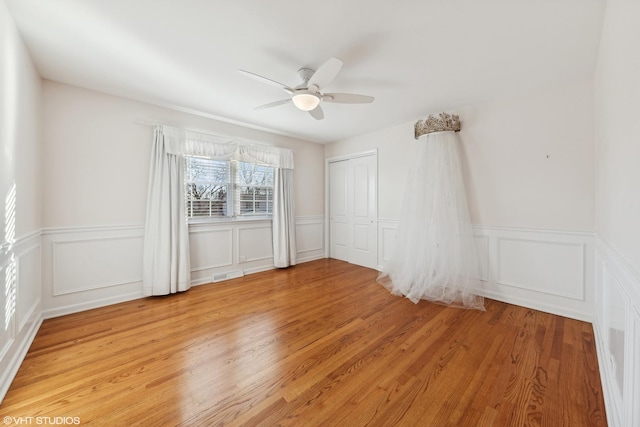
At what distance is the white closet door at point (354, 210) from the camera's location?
4.36 meters

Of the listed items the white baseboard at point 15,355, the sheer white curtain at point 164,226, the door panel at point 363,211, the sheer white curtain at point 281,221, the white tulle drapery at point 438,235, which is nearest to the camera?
the white baseboard at point 15,355

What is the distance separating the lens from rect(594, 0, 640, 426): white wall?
97 cm

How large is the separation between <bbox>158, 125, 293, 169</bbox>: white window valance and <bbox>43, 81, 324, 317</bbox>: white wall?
0.19 metres

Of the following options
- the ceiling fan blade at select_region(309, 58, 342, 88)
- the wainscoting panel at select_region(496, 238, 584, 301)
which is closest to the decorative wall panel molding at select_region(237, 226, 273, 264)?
the ceiling fan blade at select_region(309, 58, 342, 88)

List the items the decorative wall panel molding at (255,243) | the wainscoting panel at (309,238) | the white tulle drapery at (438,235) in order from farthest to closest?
1. the wainscoting panel at (309,238)
2. the decorative wall panel molding at (255,243)
3. the white tulle drapery at (438,235)

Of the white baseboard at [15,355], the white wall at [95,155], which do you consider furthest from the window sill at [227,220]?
the white baseboard at [15,355]

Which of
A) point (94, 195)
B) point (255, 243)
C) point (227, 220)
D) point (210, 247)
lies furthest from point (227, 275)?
point (94, 195)


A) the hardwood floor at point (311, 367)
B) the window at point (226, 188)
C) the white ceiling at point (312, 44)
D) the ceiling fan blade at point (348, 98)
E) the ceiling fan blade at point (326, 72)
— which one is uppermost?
the white ceiling at point (312, 44)

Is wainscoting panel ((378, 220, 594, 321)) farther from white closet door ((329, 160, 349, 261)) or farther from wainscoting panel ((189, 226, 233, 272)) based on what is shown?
wainscoting panel ((189, 226, 233, 272))

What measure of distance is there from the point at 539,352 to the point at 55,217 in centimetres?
469

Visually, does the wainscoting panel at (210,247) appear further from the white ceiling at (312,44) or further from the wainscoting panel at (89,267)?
the white ceiling at (312,44)

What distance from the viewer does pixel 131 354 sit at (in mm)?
1875

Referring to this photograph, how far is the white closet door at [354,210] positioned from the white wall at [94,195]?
2.60m

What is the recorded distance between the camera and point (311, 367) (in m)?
1.70
